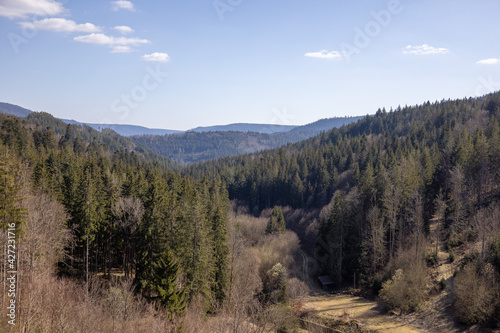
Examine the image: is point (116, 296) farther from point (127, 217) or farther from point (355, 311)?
point (355, 311)

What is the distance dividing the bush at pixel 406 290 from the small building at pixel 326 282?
407 inches

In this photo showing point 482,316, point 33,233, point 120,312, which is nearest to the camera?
point 120,312

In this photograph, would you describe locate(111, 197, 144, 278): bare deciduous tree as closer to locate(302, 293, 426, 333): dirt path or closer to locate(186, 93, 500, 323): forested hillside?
locate(302, 293, 426, 333): dirt path

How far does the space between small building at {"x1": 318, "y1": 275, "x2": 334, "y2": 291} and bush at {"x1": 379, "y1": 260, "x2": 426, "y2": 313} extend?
10331 millimetres

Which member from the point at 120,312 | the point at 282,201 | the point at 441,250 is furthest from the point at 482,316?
the point at 282,201

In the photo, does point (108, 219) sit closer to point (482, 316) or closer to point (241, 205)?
point (482, 316)

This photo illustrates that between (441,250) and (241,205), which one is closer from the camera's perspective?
(441,250)

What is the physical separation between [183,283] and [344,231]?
104ft

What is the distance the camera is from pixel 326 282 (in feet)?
162

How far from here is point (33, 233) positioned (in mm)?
23016

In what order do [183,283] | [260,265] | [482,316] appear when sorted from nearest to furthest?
[183,283], [482,316], [260,265]

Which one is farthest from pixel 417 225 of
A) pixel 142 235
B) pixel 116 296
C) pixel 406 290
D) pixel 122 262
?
pixel 116 296

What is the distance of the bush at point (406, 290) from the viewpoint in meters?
36.9

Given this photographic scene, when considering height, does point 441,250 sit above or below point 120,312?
below
